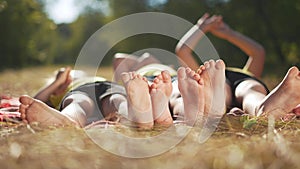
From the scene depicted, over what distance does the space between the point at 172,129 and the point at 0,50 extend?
19.4 ft

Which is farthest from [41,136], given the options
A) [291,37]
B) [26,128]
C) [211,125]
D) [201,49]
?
[291,37]

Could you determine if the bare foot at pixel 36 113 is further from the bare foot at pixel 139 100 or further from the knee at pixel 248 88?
the knee at pixel 248 88

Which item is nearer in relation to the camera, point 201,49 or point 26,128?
point 26,128

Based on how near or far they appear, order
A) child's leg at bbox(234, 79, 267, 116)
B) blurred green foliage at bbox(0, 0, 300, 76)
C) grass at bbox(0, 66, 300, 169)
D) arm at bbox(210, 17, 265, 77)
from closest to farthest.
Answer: grass at bbox(0, 66, 300, 169), child's leg at bbox(234, 79, 267, 116), arm at bbox(210, 17, 265, 77), blurred green foliage at bbox(0, 0, 300, 76)

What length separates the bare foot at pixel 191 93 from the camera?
1145 mm

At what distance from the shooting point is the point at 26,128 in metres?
0.98

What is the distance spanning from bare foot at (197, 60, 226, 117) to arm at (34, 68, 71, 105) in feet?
3.08

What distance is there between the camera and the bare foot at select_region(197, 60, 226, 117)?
3.88ft

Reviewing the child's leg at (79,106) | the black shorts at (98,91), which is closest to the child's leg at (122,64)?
the black shorts at (98,91)

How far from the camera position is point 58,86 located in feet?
6.46

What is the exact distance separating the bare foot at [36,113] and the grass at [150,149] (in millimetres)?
81

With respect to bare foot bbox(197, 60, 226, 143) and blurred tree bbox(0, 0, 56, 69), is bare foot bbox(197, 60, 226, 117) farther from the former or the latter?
blurred tree bbox(0, 0, 56, 69)

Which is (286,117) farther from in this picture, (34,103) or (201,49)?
(201,49)

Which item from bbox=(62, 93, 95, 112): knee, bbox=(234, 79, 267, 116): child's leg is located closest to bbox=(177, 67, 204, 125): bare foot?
bbox=(234, 79, 267, 116): child's leg
